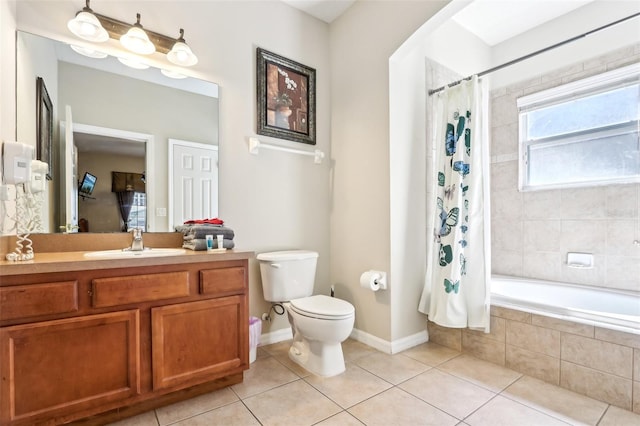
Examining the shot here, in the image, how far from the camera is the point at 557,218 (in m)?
2.65

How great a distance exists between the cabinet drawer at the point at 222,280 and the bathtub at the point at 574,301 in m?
1.71

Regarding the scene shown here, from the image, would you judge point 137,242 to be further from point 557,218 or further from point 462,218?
point 557,218

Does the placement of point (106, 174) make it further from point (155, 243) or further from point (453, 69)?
point (453, 69)

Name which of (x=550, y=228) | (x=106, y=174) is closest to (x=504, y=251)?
(x=550, y=228)

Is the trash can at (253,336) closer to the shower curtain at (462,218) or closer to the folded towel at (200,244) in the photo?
the folded towel at (200,244)

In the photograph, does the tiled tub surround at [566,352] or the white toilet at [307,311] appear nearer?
the tiled tub surround at [566,352]

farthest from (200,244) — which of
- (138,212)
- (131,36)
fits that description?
(131,36)

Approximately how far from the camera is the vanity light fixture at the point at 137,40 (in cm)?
184

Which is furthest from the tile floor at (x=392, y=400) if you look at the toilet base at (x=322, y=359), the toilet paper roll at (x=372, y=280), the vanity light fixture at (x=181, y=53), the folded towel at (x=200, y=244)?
the vanity light fixture at (x=181, y=53)

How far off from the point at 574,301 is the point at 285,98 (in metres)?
2.87

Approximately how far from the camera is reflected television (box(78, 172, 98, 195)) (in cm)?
180

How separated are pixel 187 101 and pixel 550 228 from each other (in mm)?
3178

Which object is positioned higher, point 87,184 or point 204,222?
point 87,184

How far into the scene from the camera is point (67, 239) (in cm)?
174
